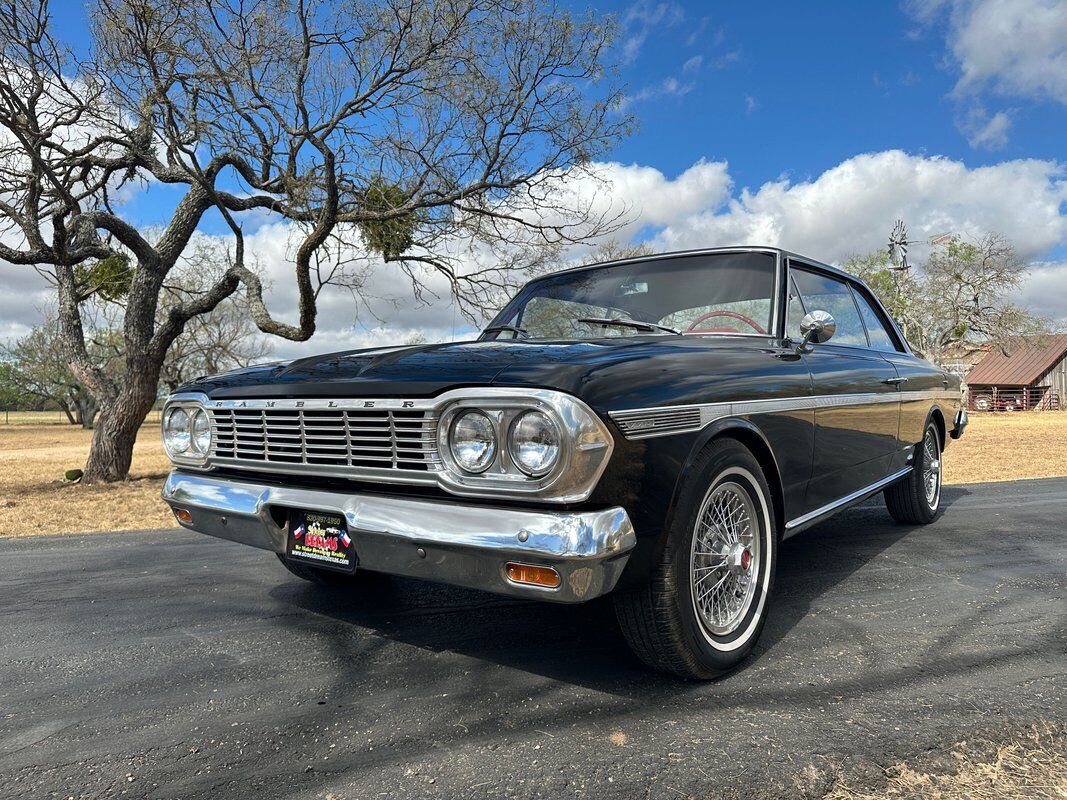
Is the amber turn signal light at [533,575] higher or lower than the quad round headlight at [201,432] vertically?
lower

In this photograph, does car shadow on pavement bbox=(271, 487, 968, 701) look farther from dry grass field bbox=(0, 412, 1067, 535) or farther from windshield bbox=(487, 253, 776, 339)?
dry grass field bbox=(0, 412, 1067, 535)

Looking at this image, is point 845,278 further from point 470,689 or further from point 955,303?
point 955,303

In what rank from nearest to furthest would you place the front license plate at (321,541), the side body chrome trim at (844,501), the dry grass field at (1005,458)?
the front license plate at (321,541)
the side body chrome trim at (844,501)
the dry grass field at (1005,458)

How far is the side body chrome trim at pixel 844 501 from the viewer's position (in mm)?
3230

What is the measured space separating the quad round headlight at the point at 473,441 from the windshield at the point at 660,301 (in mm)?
1274

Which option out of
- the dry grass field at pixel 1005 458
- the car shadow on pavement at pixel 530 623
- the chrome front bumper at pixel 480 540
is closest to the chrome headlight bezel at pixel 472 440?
the chrome front bumper at pixel 480 540

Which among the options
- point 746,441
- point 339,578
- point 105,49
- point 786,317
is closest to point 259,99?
point 105,49

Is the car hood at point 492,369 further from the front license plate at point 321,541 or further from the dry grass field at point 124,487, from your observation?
the dry grass field at point 124,487

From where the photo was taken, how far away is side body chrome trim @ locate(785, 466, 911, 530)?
3.23 meters

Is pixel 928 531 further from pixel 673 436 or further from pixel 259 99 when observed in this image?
pixel 259 99

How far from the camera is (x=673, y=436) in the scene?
7.68ft

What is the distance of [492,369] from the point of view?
7.47 feet

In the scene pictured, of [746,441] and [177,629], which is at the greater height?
[746,441]

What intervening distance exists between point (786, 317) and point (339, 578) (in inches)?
104
